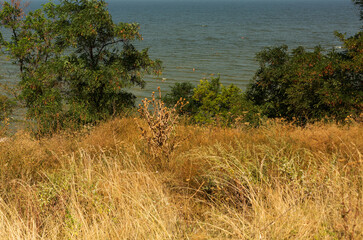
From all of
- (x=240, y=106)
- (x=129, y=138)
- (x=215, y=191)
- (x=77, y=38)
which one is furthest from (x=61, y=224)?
(x=240, y=106)

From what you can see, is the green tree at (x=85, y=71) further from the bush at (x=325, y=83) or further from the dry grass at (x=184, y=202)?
the dry grass at (x=184, y=202)

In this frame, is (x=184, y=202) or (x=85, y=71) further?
(x=85, y=71)

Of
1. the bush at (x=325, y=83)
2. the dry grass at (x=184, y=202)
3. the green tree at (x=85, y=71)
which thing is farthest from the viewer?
the bush at (x=325, y=83)

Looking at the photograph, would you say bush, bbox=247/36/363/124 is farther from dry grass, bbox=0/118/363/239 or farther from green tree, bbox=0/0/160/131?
dry grass, bbox=0/118/363/239

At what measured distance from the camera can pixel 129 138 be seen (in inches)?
271

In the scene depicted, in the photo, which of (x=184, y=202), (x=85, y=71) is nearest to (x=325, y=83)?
(x=85, y=71)

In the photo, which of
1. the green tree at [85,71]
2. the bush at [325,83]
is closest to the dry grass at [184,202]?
the green tree at [85,71]

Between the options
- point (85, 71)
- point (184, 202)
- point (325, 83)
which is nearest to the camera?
point (184, 202)

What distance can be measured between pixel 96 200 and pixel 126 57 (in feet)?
30.0

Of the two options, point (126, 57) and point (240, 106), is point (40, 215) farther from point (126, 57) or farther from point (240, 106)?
point (240, 106)

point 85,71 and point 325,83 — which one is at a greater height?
point 85,71

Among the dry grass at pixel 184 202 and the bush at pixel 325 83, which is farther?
the bush at pixel 325 83

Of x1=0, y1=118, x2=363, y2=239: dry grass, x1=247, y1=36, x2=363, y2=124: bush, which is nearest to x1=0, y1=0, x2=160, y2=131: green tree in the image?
x1=247, y1=36, x2=363, y2=124: bush

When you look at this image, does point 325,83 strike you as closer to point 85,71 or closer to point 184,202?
point 85,71
